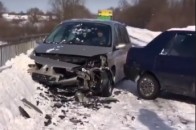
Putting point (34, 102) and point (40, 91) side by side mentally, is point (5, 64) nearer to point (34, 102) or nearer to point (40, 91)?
point (40, 91)

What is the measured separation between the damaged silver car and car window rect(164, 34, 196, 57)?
1.36 m

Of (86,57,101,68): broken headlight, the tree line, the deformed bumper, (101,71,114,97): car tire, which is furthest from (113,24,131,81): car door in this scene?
the tree line

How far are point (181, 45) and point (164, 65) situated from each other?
573 millimetres

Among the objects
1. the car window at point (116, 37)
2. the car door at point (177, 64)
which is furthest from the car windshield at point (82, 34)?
the car door at point (177, 64)

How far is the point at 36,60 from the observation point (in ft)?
30.0

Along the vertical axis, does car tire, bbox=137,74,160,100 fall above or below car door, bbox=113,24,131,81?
below

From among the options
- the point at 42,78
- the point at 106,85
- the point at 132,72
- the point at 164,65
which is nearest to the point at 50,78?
the point at 42,78

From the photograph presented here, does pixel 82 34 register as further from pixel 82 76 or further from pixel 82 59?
pixel 82 76

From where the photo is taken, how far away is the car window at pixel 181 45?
8102 mm

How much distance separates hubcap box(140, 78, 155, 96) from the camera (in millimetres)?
9271

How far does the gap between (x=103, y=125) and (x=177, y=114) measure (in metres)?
1.76

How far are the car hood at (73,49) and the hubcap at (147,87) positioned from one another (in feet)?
3.41

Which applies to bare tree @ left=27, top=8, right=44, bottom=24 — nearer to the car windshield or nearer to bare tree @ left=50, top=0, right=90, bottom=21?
bare tree @ left=50, top=0, right=90, bottom=21

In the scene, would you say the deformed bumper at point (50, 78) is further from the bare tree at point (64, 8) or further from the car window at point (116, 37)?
the bare tree at point (64, 8)
